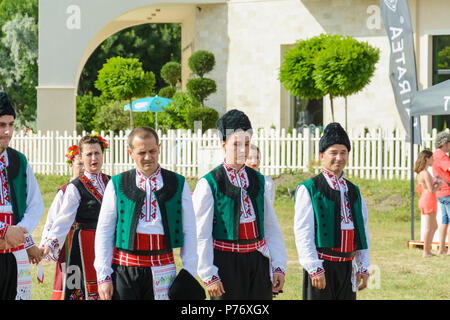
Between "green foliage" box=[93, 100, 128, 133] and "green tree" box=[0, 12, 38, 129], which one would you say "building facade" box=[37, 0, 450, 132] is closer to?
"green foliage" box=[93, 100, 128, 133]

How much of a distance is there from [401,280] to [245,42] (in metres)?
16.6

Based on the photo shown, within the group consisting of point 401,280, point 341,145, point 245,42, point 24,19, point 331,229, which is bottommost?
point 401,280

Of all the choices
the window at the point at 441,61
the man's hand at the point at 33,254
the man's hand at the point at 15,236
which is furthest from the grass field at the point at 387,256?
the window at the point at 441,61

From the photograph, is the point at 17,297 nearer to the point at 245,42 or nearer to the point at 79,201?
the point at 79,201

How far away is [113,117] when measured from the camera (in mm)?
32906

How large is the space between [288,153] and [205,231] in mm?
14283

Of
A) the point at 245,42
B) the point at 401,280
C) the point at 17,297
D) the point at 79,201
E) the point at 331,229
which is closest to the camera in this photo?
the point at 17,297

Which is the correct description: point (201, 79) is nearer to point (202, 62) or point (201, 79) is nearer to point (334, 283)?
point (202, 62)

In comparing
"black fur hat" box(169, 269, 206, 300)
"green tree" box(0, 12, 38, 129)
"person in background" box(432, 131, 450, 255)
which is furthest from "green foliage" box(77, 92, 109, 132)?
"black fur hat" box(169, 269, 206, 300)

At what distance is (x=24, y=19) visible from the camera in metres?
38.6

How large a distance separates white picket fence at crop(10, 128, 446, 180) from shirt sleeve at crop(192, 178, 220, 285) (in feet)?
42.2

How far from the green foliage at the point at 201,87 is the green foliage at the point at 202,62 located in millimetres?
510

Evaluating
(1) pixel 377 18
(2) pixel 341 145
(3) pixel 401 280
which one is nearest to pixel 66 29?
(1) pixel 377 18

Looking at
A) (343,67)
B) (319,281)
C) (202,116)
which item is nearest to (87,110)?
(202,116)
